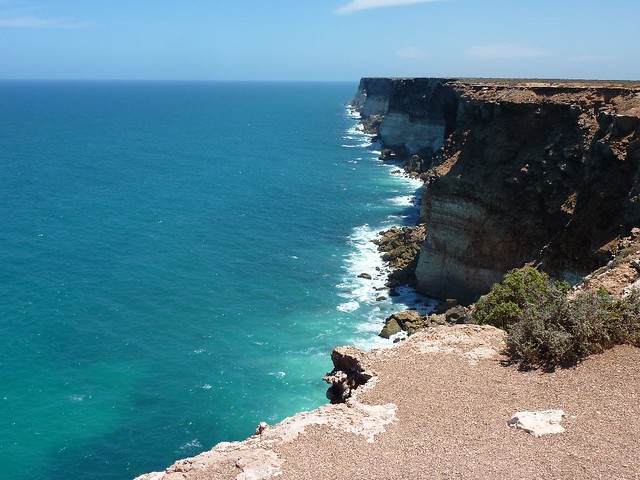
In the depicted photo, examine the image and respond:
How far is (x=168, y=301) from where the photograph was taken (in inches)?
1882

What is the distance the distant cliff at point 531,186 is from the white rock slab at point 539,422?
→ 19.4 meters

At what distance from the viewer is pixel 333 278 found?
176 ft

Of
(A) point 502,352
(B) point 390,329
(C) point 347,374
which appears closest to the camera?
(A) point 502,352

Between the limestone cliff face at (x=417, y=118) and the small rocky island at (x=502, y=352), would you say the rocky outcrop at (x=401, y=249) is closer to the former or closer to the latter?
the small rocky island at (x=502, y=352)

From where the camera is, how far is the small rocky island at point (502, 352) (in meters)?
14.8

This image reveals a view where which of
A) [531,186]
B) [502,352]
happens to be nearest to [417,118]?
[531,186]

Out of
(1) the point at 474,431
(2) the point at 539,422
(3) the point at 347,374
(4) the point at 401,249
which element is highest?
(2) the point at 539,422

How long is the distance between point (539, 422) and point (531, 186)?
30.6 m

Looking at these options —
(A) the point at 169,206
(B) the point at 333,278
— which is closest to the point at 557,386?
(B) the point at 333,278

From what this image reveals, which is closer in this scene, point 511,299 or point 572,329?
point 572,329

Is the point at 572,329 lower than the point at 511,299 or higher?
higher

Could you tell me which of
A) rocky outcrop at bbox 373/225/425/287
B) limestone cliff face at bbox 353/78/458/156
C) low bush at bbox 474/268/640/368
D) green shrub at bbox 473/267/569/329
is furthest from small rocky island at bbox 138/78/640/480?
limestone cliff face at bbox 353/78/458/156

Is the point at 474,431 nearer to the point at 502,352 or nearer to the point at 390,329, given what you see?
the point at 502,352

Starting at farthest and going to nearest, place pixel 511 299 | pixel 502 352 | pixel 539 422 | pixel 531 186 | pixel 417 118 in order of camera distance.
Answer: pixel 417 118
pixel 531 186
pixel 511 299
pixel 502 352
pixel 539 422
